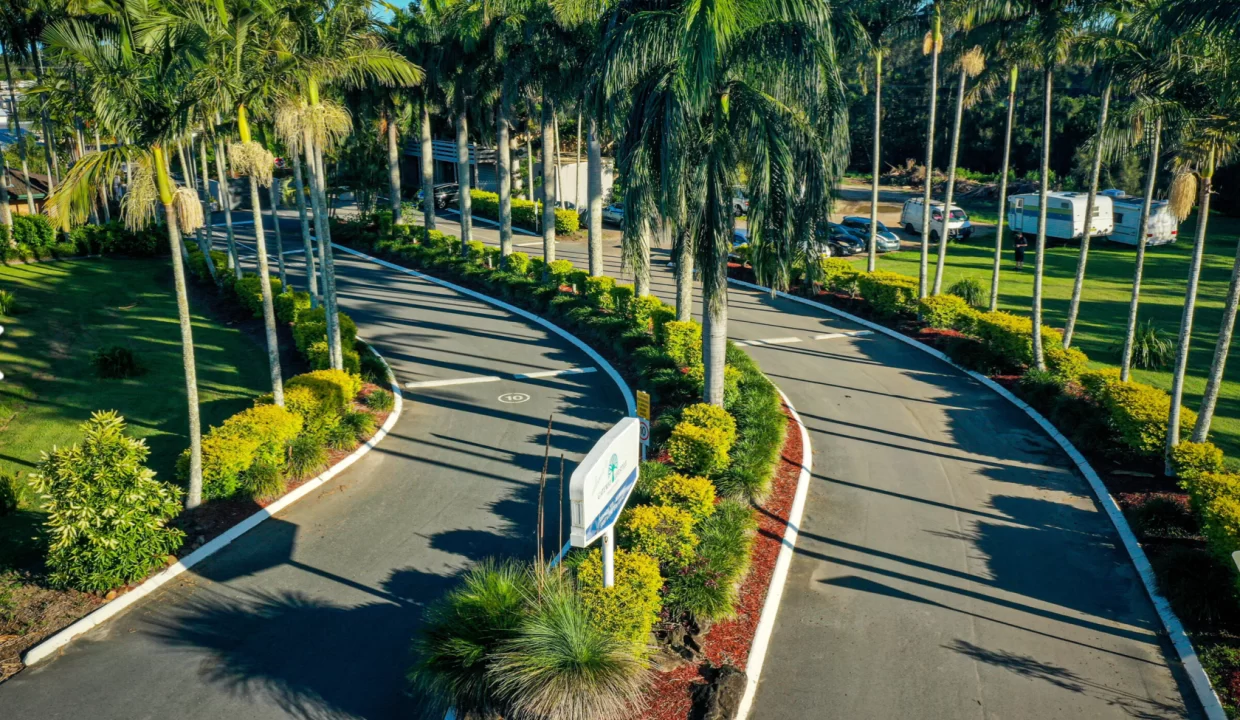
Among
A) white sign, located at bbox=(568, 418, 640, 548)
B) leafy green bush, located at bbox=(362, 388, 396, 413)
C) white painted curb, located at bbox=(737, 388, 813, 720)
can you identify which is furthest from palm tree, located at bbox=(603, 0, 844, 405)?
leafy green bush, located at bbox=(362, 388, 396, 413)

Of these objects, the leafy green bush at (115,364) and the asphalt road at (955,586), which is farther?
the leafy green bush at (115,364)

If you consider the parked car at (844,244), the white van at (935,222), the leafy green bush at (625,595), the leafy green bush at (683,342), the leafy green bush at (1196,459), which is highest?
the white van at (935,222)

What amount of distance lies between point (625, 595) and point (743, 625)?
1947mm

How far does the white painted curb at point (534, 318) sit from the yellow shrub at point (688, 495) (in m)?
5.51

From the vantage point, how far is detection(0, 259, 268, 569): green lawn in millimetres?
17781

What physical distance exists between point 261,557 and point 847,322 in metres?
18.7

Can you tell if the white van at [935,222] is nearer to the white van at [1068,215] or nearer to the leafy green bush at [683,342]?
the white van at [1068,215]

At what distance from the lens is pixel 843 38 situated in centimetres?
1684

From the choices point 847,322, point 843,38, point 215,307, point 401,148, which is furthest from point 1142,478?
point 401,148

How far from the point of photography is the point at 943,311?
974 inches

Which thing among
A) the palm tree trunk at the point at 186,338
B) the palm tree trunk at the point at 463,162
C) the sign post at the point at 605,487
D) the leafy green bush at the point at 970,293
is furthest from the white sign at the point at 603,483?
the palm tree trunk at the point at 463,162

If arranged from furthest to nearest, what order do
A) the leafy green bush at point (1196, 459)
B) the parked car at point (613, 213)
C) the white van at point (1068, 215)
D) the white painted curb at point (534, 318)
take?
the parked car at point (613, 213), the white van at point (1068, 215), the white painted curb at point (534, 318), the leafy green bush at point (1196, 459)

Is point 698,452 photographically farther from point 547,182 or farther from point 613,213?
point 613,213

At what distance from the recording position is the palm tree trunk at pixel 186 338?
13.6m
